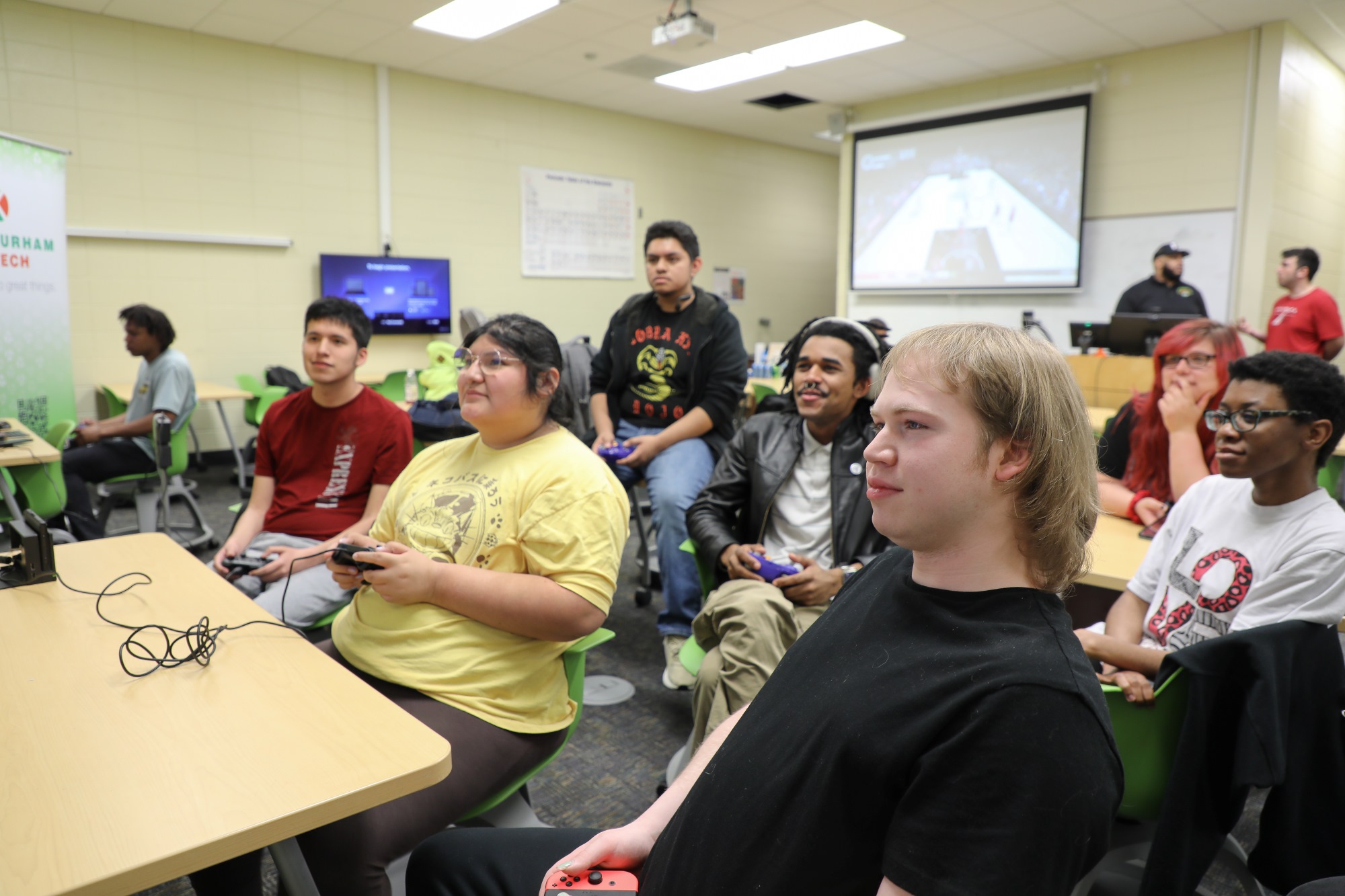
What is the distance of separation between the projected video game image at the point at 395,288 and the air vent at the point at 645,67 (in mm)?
2111

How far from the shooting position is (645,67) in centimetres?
658

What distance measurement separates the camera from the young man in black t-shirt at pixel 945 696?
68 cm

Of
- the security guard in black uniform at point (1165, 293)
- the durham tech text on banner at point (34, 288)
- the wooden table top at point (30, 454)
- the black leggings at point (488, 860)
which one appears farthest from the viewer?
the security guard in black uniform at point (1165, 293)

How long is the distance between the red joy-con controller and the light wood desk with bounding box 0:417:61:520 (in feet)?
9.50

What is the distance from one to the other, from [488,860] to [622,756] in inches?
49.6

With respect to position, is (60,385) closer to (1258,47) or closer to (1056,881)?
(1056,881)

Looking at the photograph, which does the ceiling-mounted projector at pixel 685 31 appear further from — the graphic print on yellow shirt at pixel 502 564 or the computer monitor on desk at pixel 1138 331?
the graphic print on yellow shirt at pixel 502 564

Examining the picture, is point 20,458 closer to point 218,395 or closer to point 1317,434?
point 218,395

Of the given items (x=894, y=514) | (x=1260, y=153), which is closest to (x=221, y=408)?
(x=894, y=514)

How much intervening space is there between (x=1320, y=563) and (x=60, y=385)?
17.1 ft

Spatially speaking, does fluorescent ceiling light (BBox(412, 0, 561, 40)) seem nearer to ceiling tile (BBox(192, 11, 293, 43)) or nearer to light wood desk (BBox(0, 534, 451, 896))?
ceiling tile (BBox(192, 11, 293, 43))

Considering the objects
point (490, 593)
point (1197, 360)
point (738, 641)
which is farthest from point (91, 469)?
point (1197, 360)

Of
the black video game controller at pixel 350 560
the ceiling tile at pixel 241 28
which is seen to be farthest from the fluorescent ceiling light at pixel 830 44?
the black video game controller at pixel 350 560

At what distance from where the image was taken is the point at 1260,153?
566 centimetres
